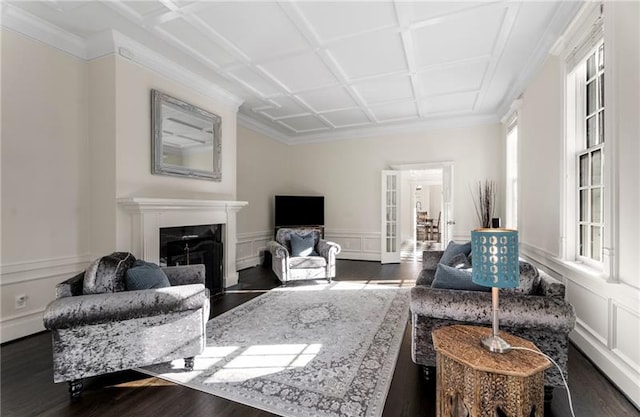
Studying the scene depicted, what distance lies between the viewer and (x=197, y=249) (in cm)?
408

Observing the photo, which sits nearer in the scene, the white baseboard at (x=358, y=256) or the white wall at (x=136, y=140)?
the white wall at (x=136, y=140)

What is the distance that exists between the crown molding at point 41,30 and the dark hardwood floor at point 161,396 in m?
2.96

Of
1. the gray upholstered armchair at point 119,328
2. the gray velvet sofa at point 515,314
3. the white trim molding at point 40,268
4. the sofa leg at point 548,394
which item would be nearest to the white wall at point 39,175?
the white trim molding at point 40,268

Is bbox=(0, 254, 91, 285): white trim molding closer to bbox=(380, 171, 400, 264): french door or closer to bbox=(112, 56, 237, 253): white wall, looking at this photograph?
bbox=(112, 56, 237, 253): white wall

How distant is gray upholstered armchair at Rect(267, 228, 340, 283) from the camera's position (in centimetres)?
464

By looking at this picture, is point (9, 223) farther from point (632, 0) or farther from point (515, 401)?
point (632, 0)

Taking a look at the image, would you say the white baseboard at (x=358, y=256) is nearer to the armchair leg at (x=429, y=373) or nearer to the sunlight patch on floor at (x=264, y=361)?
the sunlight patch on floor at (x=264, y=361)

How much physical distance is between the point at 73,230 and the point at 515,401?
4.10 metres

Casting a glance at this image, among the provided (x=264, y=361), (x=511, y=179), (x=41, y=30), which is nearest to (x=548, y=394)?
(x=264, y=361)

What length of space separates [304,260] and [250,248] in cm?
189

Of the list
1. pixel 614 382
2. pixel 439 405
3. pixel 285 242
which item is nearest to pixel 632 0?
pixel 614 382

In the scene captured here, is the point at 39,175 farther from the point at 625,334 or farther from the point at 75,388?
the point at 625,334

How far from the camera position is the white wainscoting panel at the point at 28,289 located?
2.73 meters

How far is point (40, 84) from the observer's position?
297 centimetres
